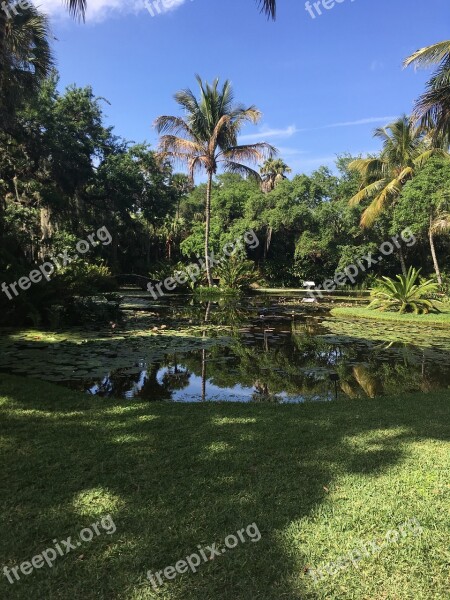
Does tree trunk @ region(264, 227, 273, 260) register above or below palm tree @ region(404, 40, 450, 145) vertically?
below

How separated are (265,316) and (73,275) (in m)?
6.34

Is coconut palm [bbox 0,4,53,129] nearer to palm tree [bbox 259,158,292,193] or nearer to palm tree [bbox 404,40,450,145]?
palm tree [bbox 404,40,450,145]

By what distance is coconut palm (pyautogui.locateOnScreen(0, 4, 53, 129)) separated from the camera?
35.8ft

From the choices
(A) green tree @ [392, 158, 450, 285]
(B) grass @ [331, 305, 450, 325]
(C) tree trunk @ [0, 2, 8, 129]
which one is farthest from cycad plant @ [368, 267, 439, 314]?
(C) tree trunk @ [0, 2, 8, 129]

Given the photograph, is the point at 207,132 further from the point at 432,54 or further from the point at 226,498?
the point at 226,498

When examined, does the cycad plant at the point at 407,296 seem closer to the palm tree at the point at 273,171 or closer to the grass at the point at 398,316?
the grass at the point at 398,316

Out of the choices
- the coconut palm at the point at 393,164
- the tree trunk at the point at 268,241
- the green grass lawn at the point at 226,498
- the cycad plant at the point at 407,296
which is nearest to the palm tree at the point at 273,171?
the tree trunk at the point at 268,241

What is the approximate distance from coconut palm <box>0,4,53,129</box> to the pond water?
7.21 meters

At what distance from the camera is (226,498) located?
8.73 ft

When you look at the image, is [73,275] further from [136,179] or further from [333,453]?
[136,179]

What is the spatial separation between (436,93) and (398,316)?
650 centimetres

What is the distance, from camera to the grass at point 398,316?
1309cm

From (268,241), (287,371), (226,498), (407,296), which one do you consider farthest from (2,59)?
(268,241)

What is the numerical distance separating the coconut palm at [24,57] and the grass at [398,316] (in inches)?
466
